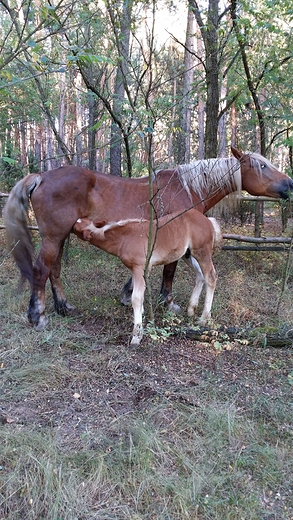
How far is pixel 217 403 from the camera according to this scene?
2.64 metres

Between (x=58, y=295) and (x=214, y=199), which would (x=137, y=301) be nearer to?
(x=58, y=295)

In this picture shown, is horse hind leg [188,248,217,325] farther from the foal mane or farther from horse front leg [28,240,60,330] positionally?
horse front leg [28,240,60,330]

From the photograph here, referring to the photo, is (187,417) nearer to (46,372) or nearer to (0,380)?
(46,372)

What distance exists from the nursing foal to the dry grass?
1.82ft

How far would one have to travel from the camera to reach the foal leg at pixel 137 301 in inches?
136

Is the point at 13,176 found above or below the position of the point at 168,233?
above

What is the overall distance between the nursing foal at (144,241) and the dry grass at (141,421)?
0.55 metres

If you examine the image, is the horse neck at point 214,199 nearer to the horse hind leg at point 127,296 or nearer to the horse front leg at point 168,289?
the horse front leg at point 168,289

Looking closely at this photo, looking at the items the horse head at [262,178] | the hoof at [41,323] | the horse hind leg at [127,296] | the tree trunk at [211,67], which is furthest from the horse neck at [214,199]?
the tree trunk at [211,67]

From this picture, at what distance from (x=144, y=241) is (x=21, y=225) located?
5.11ft

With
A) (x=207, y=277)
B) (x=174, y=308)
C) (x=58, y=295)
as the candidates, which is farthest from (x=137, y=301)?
(x=58, y=295)

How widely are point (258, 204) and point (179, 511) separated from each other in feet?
19.0

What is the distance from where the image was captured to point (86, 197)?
4.07m

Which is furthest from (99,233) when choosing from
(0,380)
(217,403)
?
(217,403)
